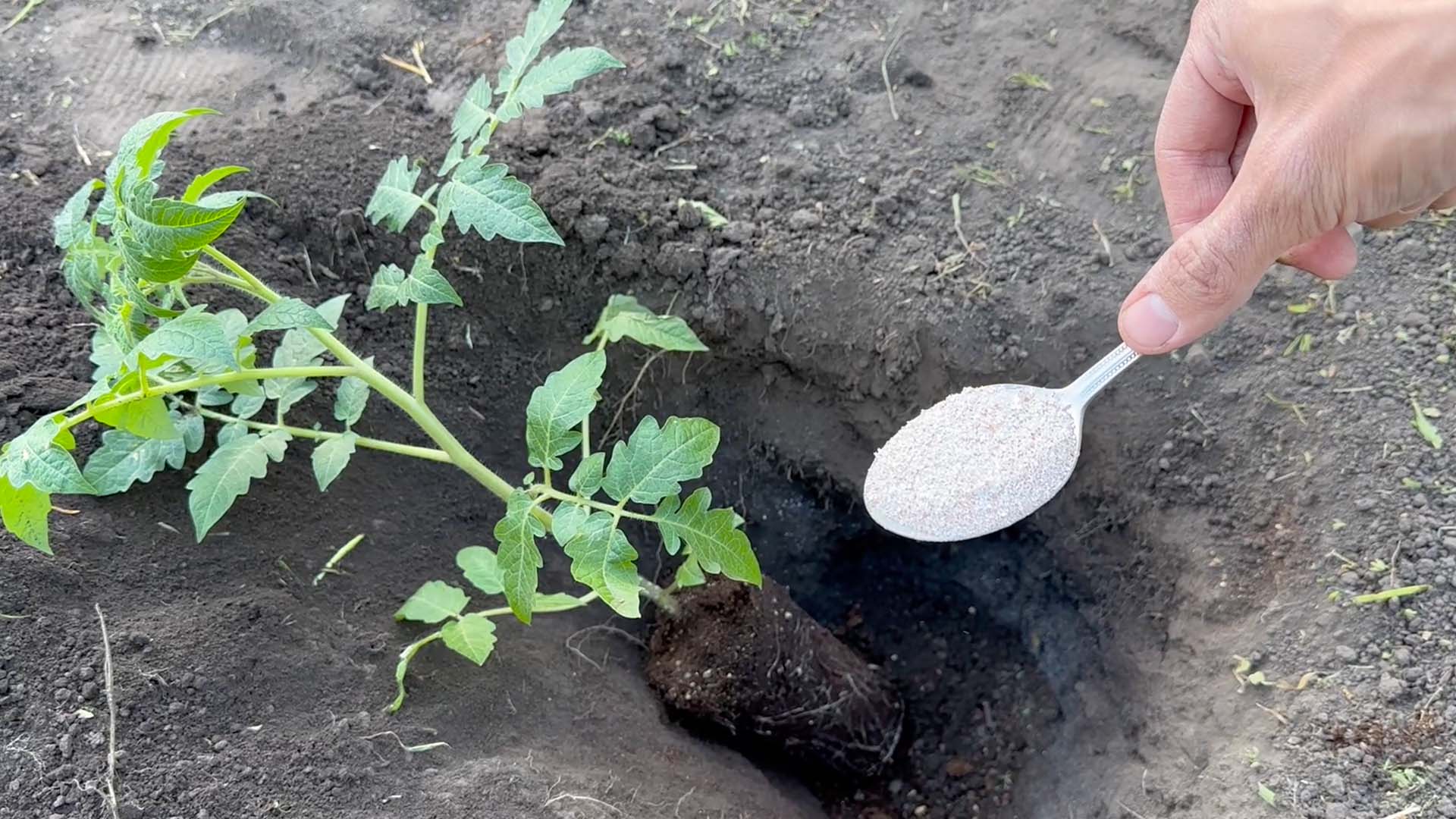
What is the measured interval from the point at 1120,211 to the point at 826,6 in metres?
0.83

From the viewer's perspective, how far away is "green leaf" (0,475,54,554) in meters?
1.07

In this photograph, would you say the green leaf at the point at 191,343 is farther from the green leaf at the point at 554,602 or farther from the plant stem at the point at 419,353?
the green leaf at the point at 554,602

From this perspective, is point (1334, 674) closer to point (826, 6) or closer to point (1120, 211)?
point (1120, 211)

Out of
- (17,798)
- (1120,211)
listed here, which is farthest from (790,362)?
(17,798)

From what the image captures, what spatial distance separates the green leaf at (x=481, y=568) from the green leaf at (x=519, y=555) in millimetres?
368

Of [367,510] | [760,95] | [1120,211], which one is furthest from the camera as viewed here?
[760,95]

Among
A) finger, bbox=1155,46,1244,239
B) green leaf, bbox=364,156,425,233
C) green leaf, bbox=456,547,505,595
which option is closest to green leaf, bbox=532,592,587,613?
green leaf, bbox=456,547,505,595

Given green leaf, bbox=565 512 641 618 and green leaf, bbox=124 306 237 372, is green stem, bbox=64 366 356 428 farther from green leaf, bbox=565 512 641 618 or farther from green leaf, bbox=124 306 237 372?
green leaf, bbox=565 512 641 618

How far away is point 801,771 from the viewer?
80.9 inches

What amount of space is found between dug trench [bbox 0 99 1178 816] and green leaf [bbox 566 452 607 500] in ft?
1.68

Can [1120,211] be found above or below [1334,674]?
above

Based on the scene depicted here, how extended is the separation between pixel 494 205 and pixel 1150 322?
93 centimetres

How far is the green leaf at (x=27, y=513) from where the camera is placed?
3.51ft

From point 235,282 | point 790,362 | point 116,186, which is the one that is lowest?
point 790,362
